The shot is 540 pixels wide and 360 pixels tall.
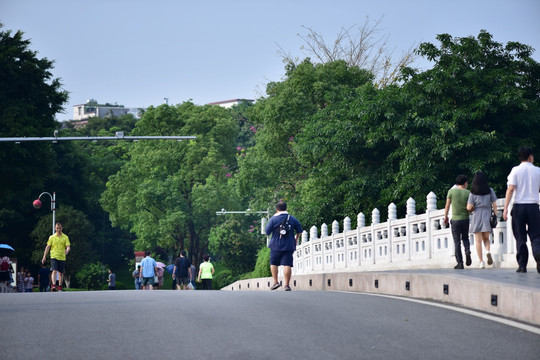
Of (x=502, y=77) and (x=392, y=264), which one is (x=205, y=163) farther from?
(x=392, y=264)

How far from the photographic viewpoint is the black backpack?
17.5 metres

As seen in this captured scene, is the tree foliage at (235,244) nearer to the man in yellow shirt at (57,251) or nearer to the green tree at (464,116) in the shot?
the green tree at (464,116)

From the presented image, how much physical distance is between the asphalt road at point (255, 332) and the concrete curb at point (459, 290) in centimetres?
52

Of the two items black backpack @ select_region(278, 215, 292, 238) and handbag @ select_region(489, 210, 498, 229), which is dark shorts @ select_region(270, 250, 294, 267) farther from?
handbag @ select_region(489, 210, 498, 229)

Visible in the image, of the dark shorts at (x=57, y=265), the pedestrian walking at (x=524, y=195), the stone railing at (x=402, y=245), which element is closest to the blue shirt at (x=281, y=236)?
the stone railing at (x=402, y=245)

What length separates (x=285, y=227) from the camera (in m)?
17.5

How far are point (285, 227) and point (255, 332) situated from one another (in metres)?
8.68

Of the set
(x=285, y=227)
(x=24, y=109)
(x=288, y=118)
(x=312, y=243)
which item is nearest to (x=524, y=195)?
(x=285, y=227)

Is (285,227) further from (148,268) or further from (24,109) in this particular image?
(24,109)

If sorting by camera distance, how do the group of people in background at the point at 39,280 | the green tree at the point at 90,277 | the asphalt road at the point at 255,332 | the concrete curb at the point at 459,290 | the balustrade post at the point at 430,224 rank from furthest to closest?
the green tree at the point at 90,277 → the group of people in background at the point at 39,280 → the balustrade post at the point at 430,224 → the concrete curb at the point at 459,290 → the asphalt road at the point at 255,332

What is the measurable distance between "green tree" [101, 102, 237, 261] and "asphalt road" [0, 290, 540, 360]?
58.9 m

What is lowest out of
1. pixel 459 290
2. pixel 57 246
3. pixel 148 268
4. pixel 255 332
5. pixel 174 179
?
pixel 255 332

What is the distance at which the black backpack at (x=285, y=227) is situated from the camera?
17.5 m

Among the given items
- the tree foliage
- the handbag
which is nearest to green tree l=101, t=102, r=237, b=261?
the tree foliage
